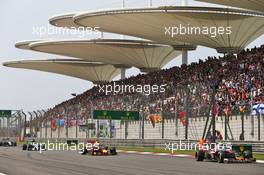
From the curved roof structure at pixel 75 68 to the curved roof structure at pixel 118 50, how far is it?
1115 cm

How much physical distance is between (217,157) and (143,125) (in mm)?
22667

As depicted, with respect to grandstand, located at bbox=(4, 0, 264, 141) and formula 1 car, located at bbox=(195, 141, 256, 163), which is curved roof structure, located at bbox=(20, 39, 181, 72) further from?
formula 1 car, located at bbox=(195, 141, 256, 163)

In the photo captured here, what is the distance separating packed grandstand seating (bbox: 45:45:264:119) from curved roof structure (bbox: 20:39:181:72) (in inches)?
659

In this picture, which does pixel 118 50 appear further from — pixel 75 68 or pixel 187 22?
pixel 187 22

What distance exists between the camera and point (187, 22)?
56.1 m

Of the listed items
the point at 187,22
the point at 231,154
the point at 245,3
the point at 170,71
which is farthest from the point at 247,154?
the point at 170,71

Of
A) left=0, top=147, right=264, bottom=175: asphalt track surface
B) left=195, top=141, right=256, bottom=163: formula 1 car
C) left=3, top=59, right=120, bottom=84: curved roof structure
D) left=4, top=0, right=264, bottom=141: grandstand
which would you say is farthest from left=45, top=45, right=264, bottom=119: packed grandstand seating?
left=3, top=59, right=120, bottom=84: curved roof structure

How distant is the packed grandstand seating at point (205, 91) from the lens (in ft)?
113

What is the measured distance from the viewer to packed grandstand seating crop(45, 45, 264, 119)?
113ft

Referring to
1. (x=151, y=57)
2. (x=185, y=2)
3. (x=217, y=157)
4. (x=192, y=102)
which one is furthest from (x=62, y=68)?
(x=217, y=157)

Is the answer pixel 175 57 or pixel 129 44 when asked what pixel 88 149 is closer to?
pixel 129 44

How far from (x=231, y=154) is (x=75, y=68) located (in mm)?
78610

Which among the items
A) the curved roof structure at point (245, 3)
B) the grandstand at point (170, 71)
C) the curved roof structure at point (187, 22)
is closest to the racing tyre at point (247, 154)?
the grandstand at point (170, 71)

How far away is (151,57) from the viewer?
269 feet
